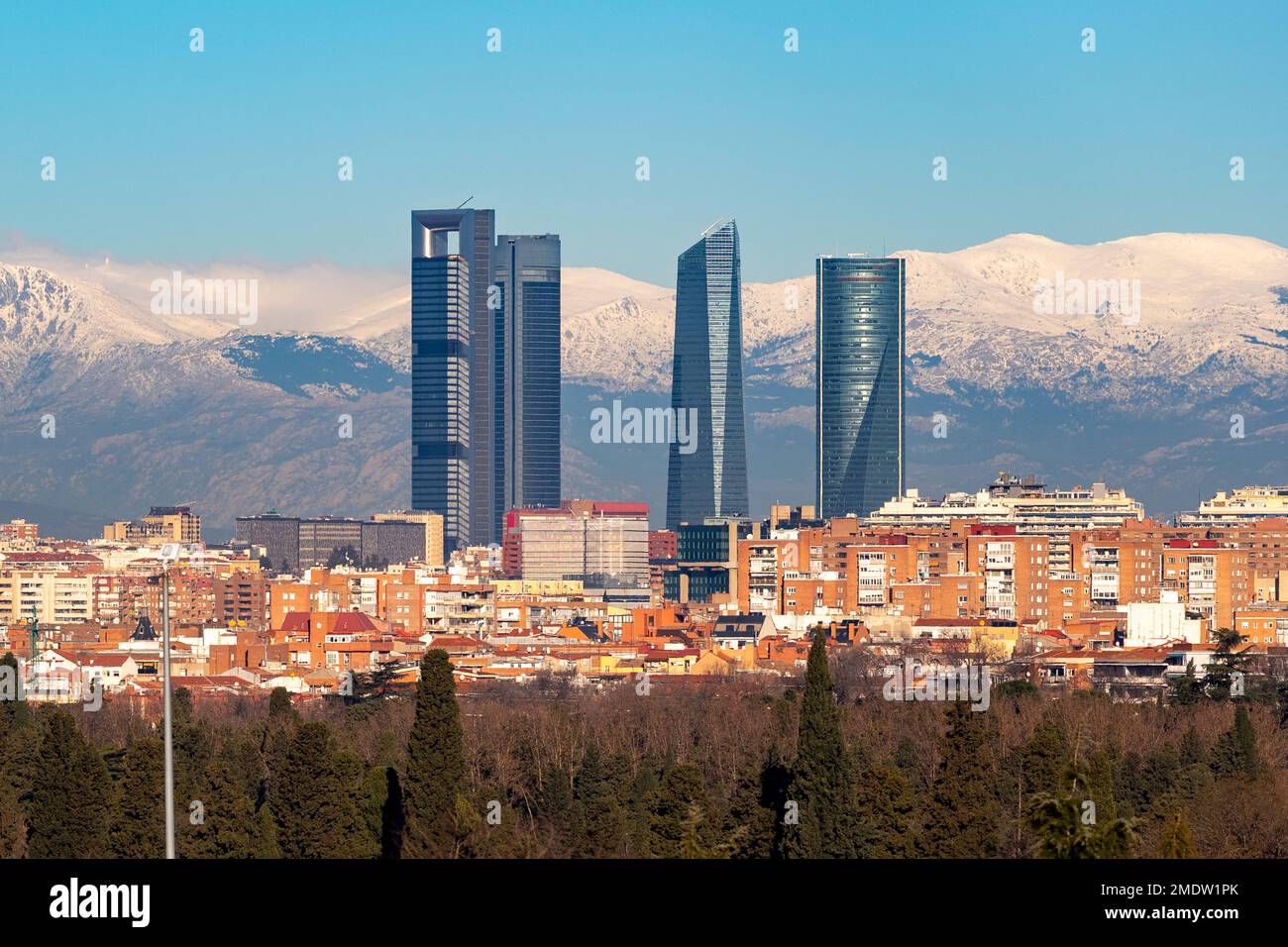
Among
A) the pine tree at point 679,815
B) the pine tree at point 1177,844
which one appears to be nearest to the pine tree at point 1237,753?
the pine tree at point 679,815

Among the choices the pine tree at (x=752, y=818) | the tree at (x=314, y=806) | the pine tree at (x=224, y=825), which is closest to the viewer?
the pine tree at (x=752, y=818)

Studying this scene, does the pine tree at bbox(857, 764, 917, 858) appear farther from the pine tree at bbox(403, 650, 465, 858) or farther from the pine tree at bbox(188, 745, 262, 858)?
the pine tree at bbox(188, 745, 262, 858)

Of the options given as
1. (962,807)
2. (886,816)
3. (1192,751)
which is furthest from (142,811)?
(1192,751)

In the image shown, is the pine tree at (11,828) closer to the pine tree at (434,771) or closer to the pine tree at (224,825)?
the pine tree at (224,825)

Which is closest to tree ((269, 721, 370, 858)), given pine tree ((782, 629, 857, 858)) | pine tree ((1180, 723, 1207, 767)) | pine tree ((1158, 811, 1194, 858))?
pine tree ((782, 629, 857, 858))

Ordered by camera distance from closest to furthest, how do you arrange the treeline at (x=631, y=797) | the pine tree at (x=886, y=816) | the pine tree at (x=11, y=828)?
the treeline at (x=631, y=797)
the pine tree at (x=886, y=816)
the pine tree at (x=11, y=828)

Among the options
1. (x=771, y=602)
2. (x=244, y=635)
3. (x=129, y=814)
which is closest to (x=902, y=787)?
(x=129, y=814)
